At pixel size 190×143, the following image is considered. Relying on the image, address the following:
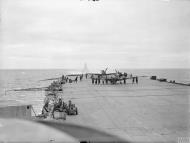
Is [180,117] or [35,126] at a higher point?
[35,126]

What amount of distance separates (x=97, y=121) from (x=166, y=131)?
72.3 inches

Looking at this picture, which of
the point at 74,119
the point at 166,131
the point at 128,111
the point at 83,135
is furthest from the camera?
the point at 128,111

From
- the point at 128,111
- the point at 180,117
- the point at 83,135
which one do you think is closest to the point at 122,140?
the point at 83,135

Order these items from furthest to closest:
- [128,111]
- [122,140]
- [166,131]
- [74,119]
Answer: [128,111], [74,119], [166,131], [122,140]

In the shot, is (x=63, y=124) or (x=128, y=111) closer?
(x=63, y=124)

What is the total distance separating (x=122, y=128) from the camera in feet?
17.7

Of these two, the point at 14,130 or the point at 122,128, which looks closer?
the point at 14,130

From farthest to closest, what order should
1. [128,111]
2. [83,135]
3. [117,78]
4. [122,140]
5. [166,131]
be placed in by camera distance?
1. [117,78]
2. [128,111]
3. [166,131]
4. [83,135]
5. [122,140]

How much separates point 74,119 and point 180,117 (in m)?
3.05

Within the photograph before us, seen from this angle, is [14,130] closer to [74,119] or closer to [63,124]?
[63,124]

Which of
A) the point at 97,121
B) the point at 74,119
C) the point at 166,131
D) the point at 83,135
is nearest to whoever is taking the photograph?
the point at 83,135

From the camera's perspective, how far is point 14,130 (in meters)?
0.89

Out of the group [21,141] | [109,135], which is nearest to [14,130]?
[21,141]

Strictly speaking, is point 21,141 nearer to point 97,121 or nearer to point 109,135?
point 109,135
